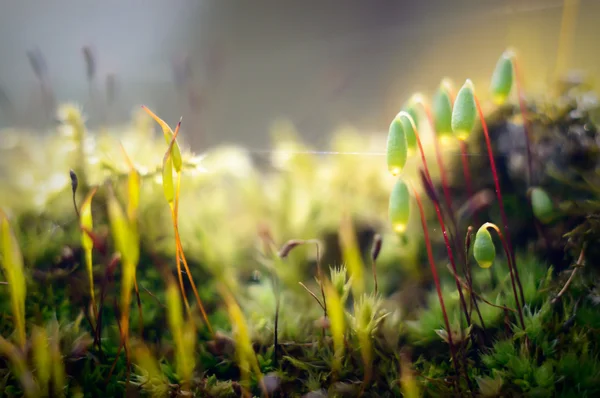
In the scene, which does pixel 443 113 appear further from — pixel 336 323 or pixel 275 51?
pixel 275 51

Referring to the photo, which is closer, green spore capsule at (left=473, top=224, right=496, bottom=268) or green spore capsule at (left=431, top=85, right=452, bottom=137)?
green spore capsule at (left=473, top=224, right=496, bottom=268)

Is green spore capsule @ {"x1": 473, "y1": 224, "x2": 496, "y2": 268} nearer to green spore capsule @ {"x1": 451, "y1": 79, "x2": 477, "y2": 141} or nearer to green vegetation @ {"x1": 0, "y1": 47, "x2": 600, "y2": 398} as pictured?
green vegetation @ {"x1": 0, "y1": 47, "x2": 600, "y2": 398}

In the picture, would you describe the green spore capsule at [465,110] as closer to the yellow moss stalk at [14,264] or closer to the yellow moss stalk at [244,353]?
the yellow moss stalk at [244,353]

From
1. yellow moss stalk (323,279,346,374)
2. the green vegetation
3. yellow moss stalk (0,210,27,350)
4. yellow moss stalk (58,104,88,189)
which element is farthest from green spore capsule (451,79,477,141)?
yellow moss stalk (58,104,88,189)

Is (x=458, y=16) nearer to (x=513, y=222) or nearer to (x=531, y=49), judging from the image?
(x=531, y=49)

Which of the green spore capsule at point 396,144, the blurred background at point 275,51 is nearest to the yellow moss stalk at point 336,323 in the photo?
the green spore capsule at point 396,144

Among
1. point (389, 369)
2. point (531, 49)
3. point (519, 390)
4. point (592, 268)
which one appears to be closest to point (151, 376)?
point (389, 369)

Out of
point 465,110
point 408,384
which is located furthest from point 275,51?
point 408,384
